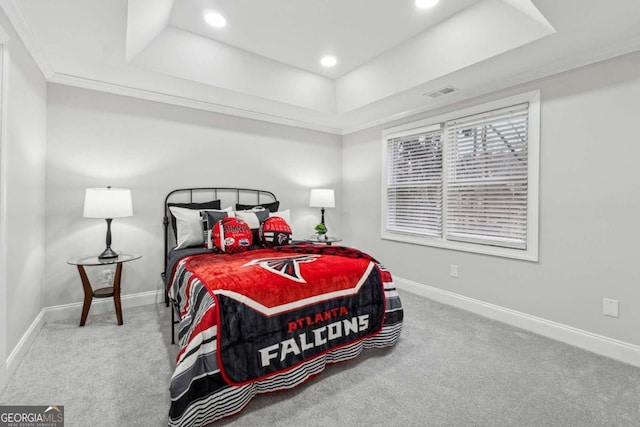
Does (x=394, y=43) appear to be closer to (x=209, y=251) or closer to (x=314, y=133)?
(x=314, y=133)

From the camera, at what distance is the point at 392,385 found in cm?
191

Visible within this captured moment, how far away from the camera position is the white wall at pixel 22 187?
1.98 meters

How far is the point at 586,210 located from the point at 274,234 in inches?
106

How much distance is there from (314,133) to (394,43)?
6.28 feet

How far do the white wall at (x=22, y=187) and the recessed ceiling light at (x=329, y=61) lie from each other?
2.45 m

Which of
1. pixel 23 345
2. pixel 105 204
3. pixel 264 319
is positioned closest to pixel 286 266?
pixel 264 319

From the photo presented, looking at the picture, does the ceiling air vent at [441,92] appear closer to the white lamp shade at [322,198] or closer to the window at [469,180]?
the window at [469,180]

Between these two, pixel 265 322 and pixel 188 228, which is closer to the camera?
pixel 265 322

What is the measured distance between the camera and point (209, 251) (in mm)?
2893

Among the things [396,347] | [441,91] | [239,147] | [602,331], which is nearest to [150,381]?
[396,347]

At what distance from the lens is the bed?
5.09 ft

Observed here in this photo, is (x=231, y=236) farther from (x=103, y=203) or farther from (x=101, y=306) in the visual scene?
(x=101, y=306)

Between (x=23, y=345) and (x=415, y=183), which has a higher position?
(x=415, y=183)

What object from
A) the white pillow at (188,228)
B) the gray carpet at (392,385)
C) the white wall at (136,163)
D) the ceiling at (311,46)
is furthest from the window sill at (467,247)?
the white pillow at (188,228)
